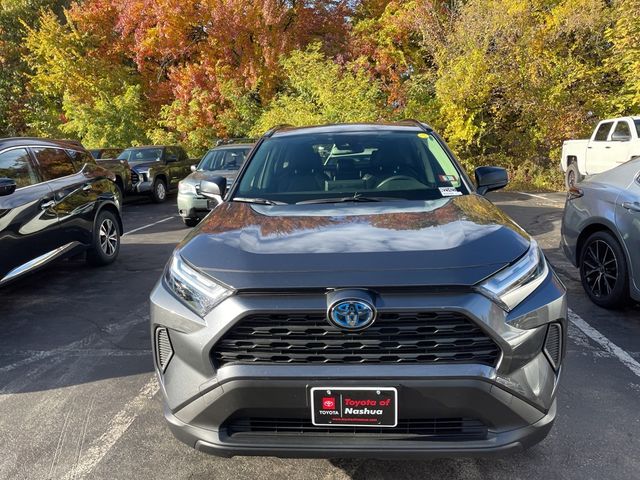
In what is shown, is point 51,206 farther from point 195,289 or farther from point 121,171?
point 121,171

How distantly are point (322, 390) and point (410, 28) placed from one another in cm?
1614

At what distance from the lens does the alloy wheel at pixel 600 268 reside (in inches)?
175

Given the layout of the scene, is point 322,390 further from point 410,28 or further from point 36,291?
point 410,28

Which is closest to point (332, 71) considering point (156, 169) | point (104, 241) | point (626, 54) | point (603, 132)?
point (156, 169)

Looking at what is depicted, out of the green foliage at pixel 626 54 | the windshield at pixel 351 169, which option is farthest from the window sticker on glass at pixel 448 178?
the green foliage at pixel 626 54

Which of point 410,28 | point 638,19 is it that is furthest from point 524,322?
point 410,28

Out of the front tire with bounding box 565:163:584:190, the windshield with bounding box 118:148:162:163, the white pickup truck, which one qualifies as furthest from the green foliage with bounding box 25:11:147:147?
the white pickup truck

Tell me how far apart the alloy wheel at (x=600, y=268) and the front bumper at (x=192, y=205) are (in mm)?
5849

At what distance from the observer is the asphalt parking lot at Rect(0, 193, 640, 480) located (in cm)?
247

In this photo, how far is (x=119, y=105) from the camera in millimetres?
20078

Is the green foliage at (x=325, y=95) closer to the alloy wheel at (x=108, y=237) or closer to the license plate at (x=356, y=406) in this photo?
the alloy wheel at (x=108, y=237)

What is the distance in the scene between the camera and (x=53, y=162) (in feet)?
18.8

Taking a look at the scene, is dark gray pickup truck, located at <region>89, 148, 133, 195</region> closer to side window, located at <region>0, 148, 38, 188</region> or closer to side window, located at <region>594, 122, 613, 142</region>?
side window, located at <region>0, 148, 38, 188</region>

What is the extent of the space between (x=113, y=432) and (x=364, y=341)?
180cm
